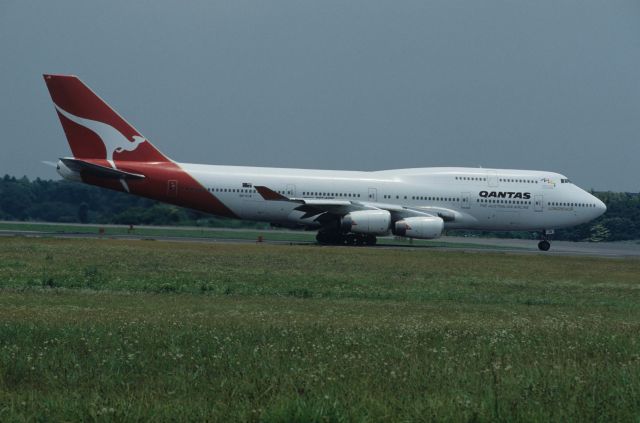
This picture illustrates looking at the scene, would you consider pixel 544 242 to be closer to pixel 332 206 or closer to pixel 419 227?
pixel 419 227

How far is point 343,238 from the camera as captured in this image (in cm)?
4797

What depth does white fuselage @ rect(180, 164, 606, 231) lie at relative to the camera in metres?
47.2

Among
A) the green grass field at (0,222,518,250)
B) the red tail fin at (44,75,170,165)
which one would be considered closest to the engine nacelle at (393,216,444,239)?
the green grass field at (0,222,518,250)

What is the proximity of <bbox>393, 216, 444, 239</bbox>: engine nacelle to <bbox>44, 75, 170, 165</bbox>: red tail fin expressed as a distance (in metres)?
13.4

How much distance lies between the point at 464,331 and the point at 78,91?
37.1 m

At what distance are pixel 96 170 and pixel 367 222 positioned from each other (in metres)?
13.5

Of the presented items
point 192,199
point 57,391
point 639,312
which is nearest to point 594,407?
point 57,391

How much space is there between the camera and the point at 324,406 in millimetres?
7723

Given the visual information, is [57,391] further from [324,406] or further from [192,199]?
[192,199]

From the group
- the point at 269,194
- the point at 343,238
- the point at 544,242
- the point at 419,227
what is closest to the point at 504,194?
the point at 544,242

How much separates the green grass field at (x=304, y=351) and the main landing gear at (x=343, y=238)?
2193 cm

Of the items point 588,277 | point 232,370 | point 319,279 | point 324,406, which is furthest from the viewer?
point 588,277

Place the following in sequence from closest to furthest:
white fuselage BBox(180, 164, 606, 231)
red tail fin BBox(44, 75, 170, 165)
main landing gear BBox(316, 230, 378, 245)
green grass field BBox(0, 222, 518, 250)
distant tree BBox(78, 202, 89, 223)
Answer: red tail fin BBox(44, 75, 170, 165) < white fuselage BBox(180, 164, 606, 231) < main landing gear BBox(316, 230, 378, 245) < green grass field BBox(0, 222, 518, 250) < distant tree BBox(78, 202, 89, 223)

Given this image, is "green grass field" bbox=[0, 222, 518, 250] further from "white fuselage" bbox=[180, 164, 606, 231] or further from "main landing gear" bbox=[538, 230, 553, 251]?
"white fuselage" bbox=[180, 164, 606, 231]
